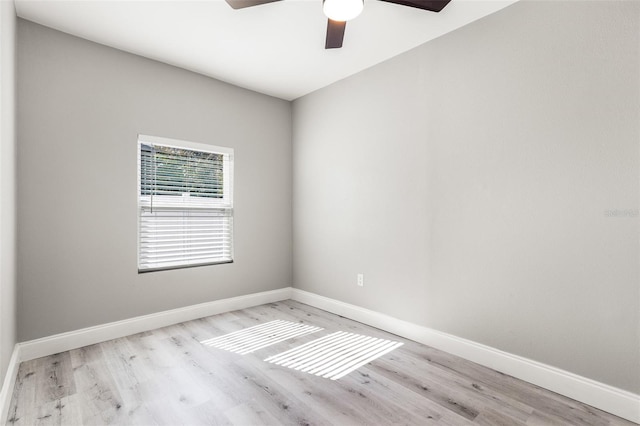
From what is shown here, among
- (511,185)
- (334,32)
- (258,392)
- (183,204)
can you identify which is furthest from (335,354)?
(334,32)

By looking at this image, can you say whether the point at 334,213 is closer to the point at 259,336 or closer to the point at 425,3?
the point at 259,336

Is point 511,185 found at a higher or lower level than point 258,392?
higher

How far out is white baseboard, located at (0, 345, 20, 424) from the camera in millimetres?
1747

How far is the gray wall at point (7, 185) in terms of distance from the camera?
5.95 feet

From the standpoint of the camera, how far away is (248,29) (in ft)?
8.43

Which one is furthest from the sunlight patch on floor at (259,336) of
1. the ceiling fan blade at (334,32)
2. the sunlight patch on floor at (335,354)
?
the ceiling fan blade at (334,32)

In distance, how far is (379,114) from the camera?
3.14 metres

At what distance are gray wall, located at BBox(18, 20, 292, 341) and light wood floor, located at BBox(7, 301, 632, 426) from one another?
0.46m

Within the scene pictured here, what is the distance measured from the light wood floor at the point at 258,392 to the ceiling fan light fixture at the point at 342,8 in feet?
7.73

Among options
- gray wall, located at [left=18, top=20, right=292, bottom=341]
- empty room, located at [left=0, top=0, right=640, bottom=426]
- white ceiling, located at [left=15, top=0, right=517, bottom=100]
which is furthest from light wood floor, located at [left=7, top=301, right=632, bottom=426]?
white ceiling, located at [left=15, top=0, right=517, bottom=100]

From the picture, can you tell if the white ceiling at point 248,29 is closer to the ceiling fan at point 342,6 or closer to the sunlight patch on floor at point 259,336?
the ceiling fan at point 342,6

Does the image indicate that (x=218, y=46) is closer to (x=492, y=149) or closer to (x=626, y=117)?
(x=492, y=149)

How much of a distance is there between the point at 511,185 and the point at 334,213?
5.95ft

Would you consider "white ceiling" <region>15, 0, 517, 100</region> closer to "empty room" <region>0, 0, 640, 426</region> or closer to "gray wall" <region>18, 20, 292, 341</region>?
"empty room" <region>0, 0, 640, 426</region>
